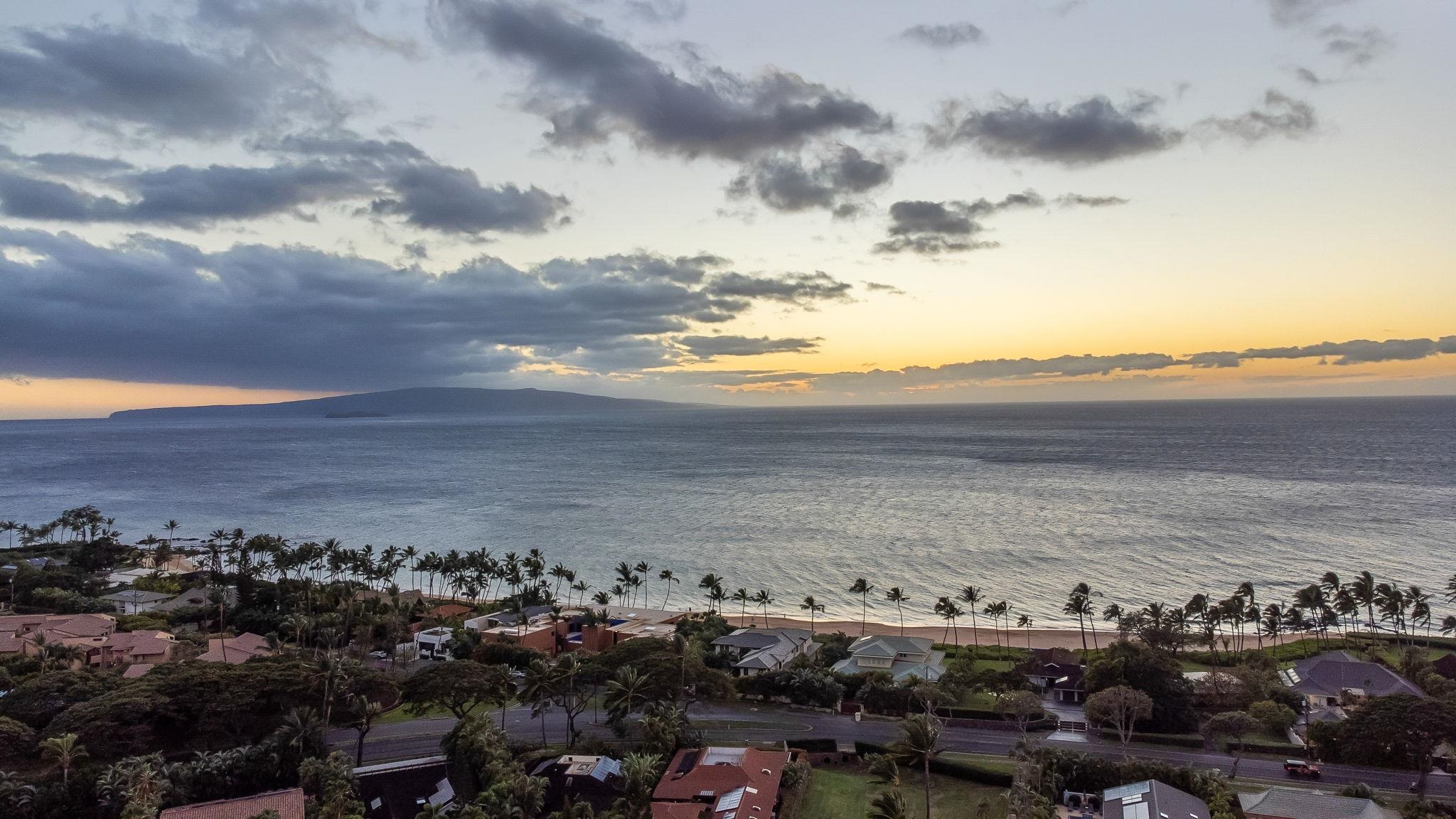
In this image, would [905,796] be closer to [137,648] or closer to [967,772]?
[967,772]

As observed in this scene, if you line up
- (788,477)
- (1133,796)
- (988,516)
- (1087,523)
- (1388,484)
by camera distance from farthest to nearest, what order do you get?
(788,477), (1388,484), (988,516), (1087,523), (1133,796)

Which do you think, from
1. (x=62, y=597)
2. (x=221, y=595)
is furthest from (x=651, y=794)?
(x=62, y=597)

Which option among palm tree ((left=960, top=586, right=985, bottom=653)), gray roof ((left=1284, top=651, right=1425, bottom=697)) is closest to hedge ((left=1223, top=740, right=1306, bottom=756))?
gray roof ((left=1284, top=651, right=1425, bottom=697))

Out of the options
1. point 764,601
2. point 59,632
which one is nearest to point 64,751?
point 59,632

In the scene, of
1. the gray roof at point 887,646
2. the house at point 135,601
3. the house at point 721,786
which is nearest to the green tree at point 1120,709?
the gray roof at point 887,646

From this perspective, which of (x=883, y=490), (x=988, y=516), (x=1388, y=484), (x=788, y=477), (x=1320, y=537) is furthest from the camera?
(x=788, y=477)

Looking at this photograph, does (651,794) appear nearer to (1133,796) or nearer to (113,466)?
(1133,796)

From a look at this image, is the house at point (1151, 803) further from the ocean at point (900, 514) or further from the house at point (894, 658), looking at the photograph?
the ocean at point (900, 514)
